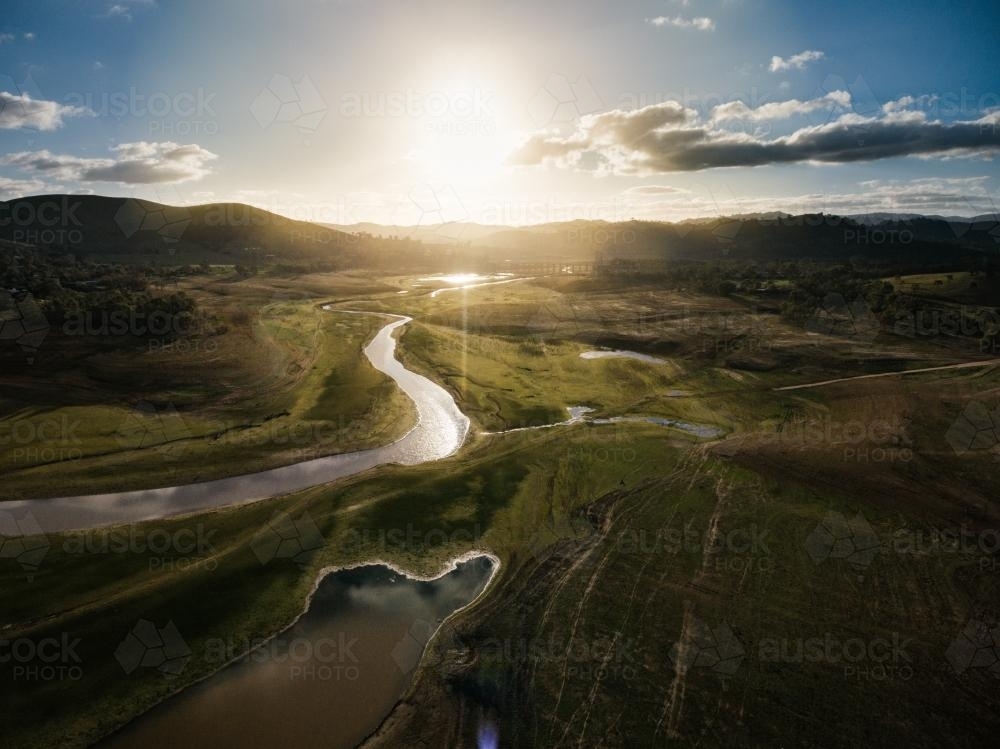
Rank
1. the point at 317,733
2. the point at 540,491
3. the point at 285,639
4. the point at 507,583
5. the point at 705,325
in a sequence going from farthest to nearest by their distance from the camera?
the point at 705,325, the point at 540,491, the point at 507,583, the point at 285,639, the point at 317,733

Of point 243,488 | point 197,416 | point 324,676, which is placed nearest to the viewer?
point 324,676

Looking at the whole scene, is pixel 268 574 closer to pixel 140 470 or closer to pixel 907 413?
pixel 140 470

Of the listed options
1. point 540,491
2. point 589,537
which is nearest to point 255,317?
point 540,491

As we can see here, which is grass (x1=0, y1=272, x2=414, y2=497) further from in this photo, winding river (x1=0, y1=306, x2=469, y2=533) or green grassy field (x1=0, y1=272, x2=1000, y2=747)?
green grassy field (x1=0, y1=272, x2=1000, y2=747)

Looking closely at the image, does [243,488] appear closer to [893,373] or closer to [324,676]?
[324,676]

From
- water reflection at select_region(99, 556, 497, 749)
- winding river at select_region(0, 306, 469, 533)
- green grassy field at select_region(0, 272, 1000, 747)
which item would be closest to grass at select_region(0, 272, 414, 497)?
winding river at select_region(0, 306, 469, 533)

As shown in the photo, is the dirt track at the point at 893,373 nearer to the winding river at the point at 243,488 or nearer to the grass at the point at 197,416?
the winding river at the point at 243,488

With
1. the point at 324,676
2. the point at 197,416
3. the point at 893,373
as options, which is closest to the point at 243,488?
the point at 197,416

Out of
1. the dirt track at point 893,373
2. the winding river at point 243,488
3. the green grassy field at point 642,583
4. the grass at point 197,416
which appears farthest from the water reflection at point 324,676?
the dirt track at point 893,373
